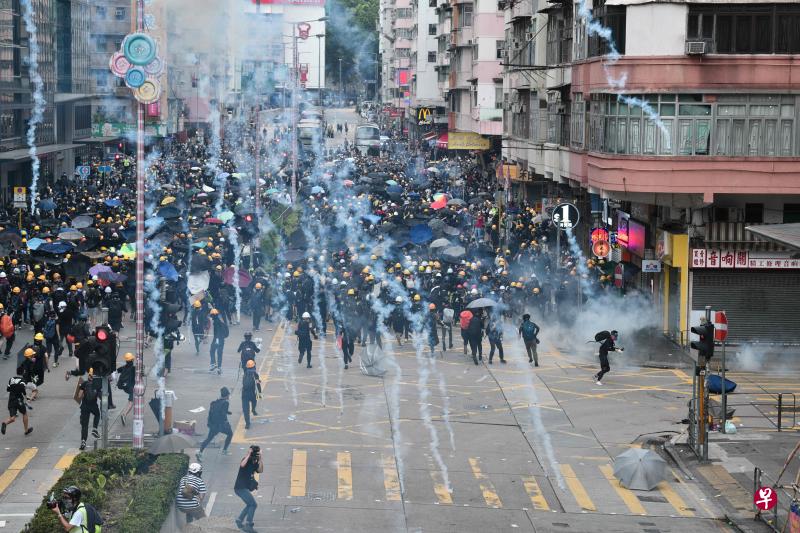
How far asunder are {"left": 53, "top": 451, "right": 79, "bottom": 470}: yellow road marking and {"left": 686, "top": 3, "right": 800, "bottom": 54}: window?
64.0 ft

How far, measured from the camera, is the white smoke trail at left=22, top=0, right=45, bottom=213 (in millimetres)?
69938

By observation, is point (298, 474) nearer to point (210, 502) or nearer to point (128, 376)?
point (210, 502)

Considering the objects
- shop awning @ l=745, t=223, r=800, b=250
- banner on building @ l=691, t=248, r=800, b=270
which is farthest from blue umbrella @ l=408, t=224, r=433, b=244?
shop awning @ l=745, t=223, r=800, b=250

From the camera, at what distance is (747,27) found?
110ft

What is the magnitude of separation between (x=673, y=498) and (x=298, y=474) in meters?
6.24

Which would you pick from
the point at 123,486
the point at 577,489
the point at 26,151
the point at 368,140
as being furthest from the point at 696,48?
Answer: the point at 368,140

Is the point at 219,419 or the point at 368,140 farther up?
the point at 368,140

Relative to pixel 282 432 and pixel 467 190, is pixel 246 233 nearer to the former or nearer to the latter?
pixel 282 432

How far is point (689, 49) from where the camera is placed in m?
33.2

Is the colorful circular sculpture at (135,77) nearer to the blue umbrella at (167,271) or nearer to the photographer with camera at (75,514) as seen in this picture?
the photographer with camera at (75,514)

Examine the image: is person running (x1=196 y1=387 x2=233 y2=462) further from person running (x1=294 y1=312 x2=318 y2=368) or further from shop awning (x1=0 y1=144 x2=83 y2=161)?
shop awning (x1=0 y1=144 x2=83 y2=161)

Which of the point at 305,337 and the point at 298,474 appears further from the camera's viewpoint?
the point at 305,337

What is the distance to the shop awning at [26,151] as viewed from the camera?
6334 cm

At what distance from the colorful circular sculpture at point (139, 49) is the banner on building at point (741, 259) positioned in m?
17.7
